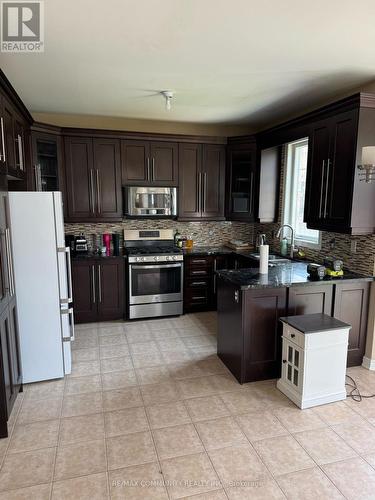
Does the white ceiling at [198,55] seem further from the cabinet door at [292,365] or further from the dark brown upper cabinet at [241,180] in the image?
the cabinet door at [292,365]

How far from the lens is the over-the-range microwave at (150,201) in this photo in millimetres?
4422

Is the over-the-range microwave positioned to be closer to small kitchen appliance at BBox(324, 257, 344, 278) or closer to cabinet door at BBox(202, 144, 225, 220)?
cabinet door at BBox(202, 144, 225, 220)

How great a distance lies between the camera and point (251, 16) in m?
1.92

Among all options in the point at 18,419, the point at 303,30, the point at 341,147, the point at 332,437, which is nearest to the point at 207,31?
the point at 303,30

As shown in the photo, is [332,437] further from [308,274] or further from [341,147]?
[341,147]

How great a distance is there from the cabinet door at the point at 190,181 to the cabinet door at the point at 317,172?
169cm

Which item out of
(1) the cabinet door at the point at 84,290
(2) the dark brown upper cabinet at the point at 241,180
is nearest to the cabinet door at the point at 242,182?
(2) the dark brown upper cabinet at the point at 241,180

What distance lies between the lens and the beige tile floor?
1.87m

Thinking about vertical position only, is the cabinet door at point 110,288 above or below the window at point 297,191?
below

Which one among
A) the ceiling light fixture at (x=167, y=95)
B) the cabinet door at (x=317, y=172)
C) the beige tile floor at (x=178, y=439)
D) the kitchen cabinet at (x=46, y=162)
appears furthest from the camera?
the kitchen cabinet at (x=46, y=162)

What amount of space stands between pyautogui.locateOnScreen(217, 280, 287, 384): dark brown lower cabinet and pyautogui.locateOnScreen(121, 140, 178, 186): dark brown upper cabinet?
2.12 m

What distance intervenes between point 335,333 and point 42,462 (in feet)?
7.25

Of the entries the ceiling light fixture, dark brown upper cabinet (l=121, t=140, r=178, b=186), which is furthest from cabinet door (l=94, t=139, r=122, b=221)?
the ceiling light fixture

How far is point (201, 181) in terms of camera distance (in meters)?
4.70
